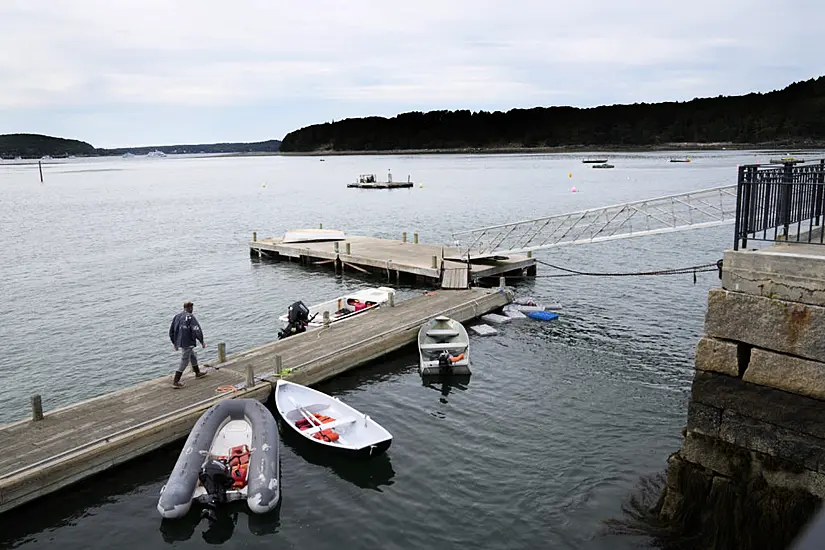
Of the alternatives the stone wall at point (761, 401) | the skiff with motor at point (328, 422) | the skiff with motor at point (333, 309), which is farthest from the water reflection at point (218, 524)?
the skiff with motor at point (333, 309)

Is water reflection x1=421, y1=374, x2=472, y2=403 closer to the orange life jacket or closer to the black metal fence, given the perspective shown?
the orange life jacket

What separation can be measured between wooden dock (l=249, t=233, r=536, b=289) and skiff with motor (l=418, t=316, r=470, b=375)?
6.91 m

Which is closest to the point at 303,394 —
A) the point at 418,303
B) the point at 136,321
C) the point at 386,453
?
the point at 386,453

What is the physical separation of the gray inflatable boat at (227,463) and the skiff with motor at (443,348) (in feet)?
20.6

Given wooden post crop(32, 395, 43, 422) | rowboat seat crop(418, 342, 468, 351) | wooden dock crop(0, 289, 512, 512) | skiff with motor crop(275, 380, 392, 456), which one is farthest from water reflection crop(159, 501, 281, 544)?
rowboat seat crop(418, 342, 468, 351)

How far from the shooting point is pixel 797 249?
9766 millimetres

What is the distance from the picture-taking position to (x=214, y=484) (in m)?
12.3

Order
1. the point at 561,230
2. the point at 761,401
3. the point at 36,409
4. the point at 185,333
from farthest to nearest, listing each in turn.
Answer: the point at 561,230, the point at 185,333, the point at 36,409, the point at 761,401

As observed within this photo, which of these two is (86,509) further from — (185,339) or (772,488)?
(772,488)

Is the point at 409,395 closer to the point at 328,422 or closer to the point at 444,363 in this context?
the point at 444,363

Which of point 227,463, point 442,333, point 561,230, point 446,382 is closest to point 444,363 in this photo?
point 446,382

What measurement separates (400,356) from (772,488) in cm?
1354

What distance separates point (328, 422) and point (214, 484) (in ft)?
11.5

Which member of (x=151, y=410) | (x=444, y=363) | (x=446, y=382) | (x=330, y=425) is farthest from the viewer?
(x=444, y=363)
